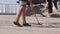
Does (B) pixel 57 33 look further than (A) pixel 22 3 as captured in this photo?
No

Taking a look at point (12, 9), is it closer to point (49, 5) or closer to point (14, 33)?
point (49, 5)

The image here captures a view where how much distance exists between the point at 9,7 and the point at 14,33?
810 cm

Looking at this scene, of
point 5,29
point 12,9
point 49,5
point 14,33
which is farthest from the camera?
point 12,9

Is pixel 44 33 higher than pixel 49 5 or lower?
lower

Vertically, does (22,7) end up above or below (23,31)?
above

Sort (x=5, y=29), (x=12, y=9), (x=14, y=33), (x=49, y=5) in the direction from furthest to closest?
(x=12, y=9), (x=49, y=5), (x=5, y=29), (x=14, y=33)

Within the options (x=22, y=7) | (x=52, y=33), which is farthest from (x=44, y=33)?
(x=22, y=7)

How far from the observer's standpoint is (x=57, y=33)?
791 centimetres

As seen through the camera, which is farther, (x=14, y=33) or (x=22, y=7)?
(x=22, y=7)

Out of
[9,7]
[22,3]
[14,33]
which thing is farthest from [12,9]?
[14,33]

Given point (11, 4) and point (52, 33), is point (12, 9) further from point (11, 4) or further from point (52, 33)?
point (52, 33)

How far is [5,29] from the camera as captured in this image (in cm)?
858

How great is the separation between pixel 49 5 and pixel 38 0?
990 mm

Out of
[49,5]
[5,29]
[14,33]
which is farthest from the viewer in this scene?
[49,5]
